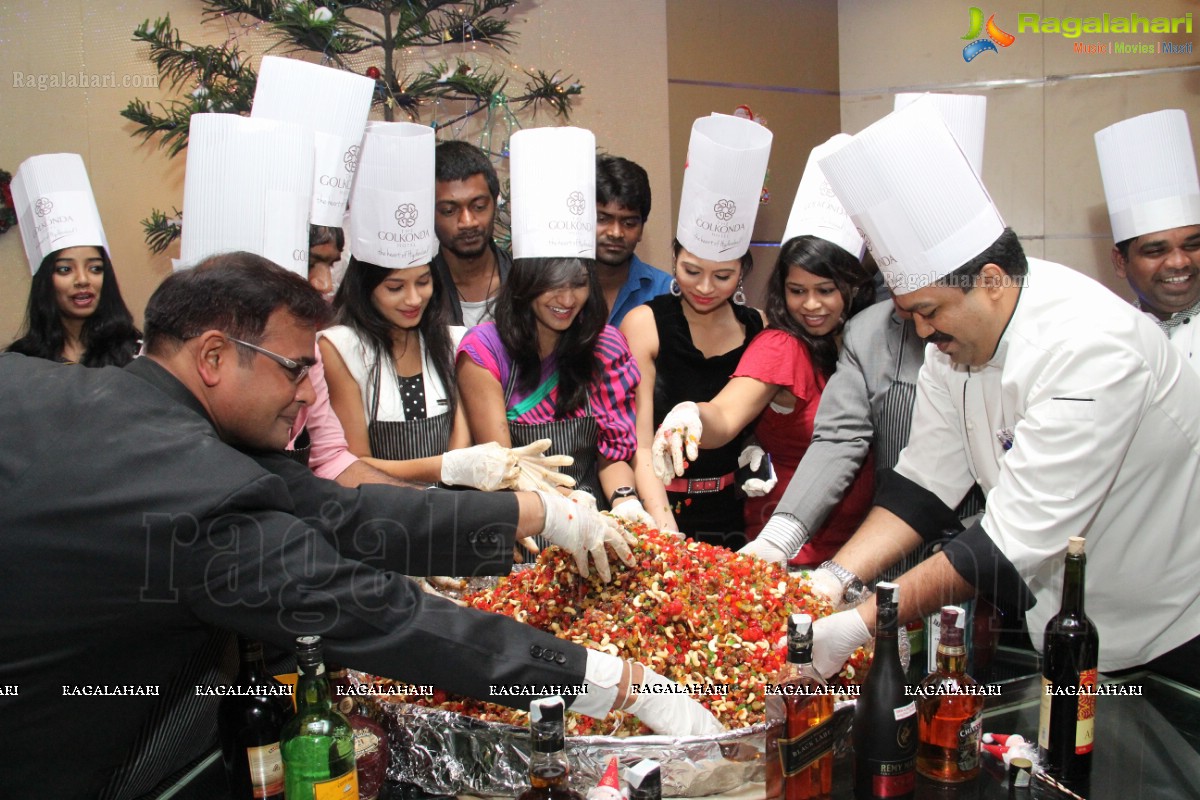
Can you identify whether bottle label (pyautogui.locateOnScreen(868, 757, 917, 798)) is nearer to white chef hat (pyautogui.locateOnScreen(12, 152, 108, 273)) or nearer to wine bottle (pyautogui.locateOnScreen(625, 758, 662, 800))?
wine bottle (pyautogui.locateOnScreen(625, 758, 662, 800))

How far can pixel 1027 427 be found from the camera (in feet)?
5.12

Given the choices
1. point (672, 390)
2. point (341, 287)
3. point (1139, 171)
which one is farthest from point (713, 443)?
point (1139, 171)

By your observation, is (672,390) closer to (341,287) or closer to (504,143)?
(341,287)

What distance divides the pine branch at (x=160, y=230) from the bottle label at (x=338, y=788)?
3.47 m

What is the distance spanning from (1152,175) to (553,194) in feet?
6.20

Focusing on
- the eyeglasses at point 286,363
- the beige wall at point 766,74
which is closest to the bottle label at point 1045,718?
the eyeglasses at point 286,363

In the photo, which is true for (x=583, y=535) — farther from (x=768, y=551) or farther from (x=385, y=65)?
(x=385, y=65)

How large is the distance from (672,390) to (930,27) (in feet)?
9.41

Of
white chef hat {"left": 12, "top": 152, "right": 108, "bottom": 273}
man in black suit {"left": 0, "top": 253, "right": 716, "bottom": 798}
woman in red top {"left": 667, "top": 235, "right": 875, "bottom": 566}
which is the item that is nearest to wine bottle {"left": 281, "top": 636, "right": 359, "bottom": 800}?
man in black suit {"left": 0, "top": 253, "right": 716, "bottom": 798}

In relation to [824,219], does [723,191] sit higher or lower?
higher

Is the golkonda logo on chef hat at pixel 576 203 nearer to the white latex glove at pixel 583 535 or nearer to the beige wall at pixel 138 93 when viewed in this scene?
the white latex glove at pixel 583 535

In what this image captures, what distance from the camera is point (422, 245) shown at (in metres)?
2.39

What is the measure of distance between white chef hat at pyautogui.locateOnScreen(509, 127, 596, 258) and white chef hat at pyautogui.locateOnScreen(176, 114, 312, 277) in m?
0.64

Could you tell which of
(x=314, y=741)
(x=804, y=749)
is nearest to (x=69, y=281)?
(x=314, y=741)
